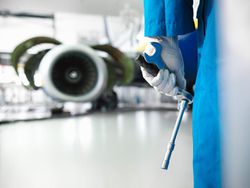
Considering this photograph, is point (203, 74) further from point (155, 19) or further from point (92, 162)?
point (92, 162)

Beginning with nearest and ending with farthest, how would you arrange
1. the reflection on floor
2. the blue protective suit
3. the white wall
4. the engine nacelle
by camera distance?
the blue protective suit < the reflection on floor < the engine nacelle < the white wall

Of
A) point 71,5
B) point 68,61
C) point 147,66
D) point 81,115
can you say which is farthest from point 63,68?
point 147,66

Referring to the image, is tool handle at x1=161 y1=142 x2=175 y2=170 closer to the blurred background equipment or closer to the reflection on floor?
the reflection on floor

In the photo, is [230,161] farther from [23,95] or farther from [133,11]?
[23,95]

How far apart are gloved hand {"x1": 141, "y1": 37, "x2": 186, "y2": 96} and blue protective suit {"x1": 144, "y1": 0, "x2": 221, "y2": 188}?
26 mm

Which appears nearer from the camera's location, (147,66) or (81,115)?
(147,66)

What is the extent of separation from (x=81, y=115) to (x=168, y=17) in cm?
262

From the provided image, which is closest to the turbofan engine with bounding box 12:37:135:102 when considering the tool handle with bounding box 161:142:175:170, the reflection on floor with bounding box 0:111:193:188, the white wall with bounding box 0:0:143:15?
the reflection on floor with bounding box 0:111:193:188

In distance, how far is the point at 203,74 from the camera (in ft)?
1.20

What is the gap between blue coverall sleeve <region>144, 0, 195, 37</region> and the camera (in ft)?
1.17

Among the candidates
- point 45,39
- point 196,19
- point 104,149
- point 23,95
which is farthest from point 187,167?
point 23,95

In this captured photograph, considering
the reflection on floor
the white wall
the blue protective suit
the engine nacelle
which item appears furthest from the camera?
the white wall

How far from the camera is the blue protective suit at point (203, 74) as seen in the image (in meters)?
0.34

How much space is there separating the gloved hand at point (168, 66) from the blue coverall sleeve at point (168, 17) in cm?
2
